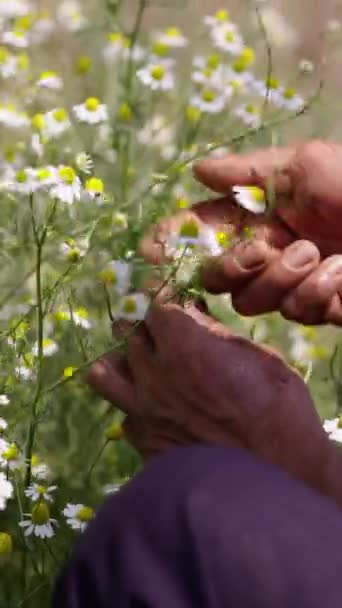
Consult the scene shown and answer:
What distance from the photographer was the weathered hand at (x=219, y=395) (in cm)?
86

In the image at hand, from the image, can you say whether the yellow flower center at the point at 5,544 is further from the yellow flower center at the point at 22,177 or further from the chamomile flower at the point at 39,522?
the yellow flower center at the point at 22,177

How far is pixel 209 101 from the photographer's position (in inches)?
54.5

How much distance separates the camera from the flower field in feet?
3.07

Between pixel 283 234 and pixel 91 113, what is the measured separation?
1.35 ft

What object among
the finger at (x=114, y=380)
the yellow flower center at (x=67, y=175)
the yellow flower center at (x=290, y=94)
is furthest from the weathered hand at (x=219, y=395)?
the yellow flower center at (x=290, y=94)

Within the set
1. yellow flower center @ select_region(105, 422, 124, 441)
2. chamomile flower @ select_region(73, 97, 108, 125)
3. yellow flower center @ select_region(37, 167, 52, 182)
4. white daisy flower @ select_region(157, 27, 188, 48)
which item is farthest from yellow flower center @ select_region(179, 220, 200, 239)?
white daisy flower @ select_region(157, 27, 188, 48)

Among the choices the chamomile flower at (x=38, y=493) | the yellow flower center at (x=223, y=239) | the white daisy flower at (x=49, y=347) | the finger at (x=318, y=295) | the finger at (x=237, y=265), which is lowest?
the chamomile flower at (x=38, y=493)

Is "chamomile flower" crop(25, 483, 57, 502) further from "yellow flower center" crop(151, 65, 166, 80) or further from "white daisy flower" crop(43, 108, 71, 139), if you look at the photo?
"yellow flower center" crop(151, 65, 166, 80)

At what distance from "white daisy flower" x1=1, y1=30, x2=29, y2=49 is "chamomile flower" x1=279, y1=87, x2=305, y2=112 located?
1.13 ft

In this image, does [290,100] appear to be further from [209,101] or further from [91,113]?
[91,113]

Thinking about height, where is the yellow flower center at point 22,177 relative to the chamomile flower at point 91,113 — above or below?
below

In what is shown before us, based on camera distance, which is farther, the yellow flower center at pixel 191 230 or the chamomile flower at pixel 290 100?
the chamomile flower at pixel 290 100

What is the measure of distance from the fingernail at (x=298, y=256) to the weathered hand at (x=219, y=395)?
0.24 ft

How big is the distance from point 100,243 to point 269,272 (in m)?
0.14
